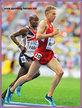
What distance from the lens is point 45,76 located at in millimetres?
18078

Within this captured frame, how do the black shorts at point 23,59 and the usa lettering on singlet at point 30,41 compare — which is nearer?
the usa lettering on singlet at point 30,41

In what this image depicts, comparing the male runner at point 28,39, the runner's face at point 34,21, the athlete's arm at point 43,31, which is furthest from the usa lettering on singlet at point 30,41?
the athlete's arm at point 43,31

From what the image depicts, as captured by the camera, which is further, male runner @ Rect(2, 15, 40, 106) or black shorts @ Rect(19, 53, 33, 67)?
black shorts @ Rect(19, 53, 33, 67)

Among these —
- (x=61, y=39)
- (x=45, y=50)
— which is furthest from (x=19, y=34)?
(x=61, y=39)

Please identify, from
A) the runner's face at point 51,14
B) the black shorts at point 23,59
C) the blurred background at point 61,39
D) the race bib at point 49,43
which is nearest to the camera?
the runner's face at point 51,14

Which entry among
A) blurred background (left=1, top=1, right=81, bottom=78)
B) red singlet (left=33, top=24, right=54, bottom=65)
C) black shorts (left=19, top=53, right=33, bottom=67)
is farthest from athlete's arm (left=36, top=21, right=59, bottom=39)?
blurred background (left=1, top=1, right=81, bottom=78)

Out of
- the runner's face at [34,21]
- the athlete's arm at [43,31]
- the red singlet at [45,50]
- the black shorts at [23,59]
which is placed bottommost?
the black shorts at [23,59]

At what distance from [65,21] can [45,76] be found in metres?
4.52

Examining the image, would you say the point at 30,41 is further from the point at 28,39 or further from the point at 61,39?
the point at 61,39

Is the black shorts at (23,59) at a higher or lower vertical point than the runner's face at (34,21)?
lower

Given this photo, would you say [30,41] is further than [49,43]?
Yes

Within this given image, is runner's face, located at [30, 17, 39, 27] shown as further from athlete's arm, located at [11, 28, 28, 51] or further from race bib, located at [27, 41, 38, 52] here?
race bib, located at [27, 41, 38, 52]

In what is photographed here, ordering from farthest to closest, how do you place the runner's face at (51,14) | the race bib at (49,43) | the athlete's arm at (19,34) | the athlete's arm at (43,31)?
the athlete's arm at (19,34), the race bib at (49,43), the runner's face at (51,14), the athlete's arm at (43,31)

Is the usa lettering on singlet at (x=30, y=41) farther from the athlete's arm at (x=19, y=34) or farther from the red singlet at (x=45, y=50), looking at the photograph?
the red singlet at (x=45, y=50)
